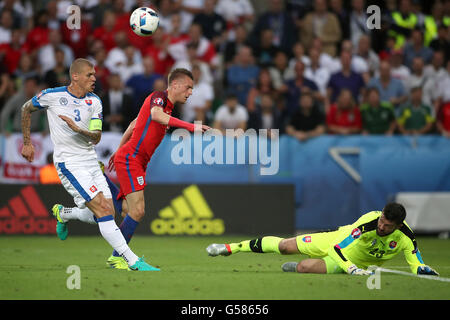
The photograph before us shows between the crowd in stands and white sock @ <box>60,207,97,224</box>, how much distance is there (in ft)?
18.7

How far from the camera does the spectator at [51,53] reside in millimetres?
16922

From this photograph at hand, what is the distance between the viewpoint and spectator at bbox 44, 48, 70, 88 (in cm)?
1599

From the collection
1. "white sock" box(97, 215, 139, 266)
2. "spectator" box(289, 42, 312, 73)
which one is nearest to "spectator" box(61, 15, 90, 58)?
"spectator" box(289, 42, 312, 73)

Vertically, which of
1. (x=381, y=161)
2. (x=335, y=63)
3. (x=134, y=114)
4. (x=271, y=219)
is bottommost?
(x=271, y=219)

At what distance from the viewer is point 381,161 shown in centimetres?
1543

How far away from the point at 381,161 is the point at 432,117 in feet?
5.24

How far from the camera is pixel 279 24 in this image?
18016 millimetres

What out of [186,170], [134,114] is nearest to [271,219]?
[186,170]

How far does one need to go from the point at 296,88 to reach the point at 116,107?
12.2 ft

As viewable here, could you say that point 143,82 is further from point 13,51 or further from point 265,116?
point 13,51

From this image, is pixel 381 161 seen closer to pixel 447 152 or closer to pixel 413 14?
pixel 447 152

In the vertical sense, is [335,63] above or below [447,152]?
above

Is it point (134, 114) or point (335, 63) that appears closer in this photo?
point (134, 114)

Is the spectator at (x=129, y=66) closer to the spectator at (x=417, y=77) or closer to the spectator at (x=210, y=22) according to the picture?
the spectator at (x=210, y=22)
